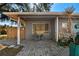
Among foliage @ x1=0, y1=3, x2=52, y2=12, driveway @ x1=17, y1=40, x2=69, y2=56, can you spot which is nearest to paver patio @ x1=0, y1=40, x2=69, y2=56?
driveway @ x1=17, y1=40, x2=69, y2=56

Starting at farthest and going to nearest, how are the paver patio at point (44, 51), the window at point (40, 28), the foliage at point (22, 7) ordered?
1. the window at point (40, 28)
2. the foliage at point (22, 7)
3. the paver patio at point (44, 51)

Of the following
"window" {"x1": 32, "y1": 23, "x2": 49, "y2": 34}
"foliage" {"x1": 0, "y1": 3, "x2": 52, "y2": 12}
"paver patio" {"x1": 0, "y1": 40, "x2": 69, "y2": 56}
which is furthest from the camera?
"window" {"x1": 32, "y1": 23, "x2": 49, "y2": 34}

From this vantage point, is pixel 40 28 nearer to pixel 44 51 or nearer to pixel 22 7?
pixel 22 7

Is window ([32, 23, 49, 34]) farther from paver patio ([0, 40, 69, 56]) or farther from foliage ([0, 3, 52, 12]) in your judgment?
paver patio ([0, 40, 69, 56])

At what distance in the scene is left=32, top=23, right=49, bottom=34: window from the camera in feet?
56.1

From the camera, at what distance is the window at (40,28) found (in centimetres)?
1710

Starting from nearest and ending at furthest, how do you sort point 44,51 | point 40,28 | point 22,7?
point 44,51 → point 22,7 → point 40,28

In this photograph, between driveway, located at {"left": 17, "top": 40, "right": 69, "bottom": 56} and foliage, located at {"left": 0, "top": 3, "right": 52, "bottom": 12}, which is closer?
driveway, located at {"left": 17, "top": 40, "right": 69, "bottom": 56}

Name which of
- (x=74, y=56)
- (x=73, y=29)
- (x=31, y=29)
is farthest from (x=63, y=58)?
(x=31, y=29)

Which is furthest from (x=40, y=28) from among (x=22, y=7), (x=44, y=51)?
(x=44, y=51)

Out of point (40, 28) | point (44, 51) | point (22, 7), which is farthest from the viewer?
point (40, 28)

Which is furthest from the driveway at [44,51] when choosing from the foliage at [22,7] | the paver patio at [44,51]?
the foliage at [22,7]

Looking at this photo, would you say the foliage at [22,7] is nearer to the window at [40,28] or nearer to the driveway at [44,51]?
the window at [40,28]

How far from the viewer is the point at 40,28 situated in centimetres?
1717
